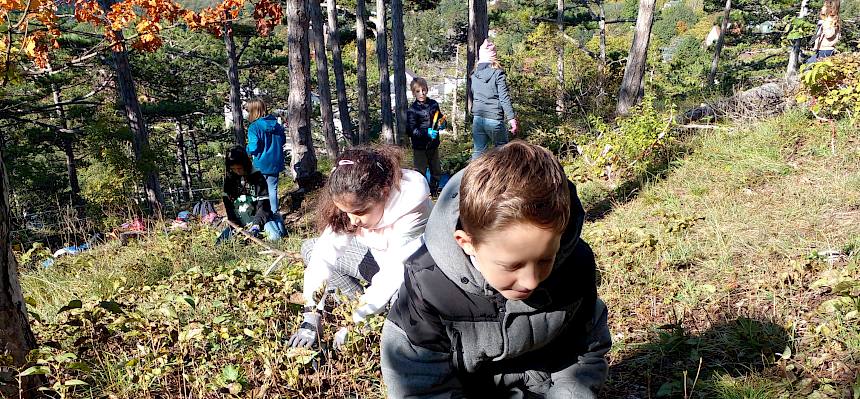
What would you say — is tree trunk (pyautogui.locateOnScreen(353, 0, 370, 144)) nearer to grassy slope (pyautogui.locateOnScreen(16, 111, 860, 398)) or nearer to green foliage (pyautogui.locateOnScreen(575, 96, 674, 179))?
green foliage (pyautogui.locateOnScreen(575, 96, 674, 179))

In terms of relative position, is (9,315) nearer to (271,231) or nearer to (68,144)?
(271,231)

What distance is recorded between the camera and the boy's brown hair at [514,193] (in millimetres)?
1157

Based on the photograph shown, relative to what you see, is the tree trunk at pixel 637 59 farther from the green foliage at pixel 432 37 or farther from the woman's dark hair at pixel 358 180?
the green foliage at pixel 432 37

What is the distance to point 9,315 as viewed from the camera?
2156 mm

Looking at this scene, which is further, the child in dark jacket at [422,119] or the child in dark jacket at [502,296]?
the child in dark jacket at [422,119]

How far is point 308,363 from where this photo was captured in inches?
92.0

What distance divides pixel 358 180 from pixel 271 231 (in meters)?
3.60

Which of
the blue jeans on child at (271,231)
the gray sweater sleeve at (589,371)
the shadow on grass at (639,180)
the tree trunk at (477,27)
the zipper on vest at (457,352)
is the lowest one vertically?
the blue jeans on child at (271,231)

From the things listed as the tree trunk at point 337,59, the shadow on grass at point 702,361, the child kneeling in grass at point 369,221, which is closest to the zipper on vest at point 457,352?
the child kneeling in grass at point 369,221

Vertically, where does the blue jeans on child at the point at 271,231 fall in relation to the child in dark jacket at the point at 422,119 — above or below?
below

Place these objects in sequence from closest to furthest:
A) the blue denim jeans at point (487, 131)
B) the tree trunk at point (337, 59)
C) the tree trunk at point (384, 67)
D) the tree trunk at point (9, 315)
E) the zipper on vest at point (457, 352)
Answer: the zipper on vest at point (457, 352), the tree trunk at point (9, 315), the blue denim jeans at point (487, 131), the tree trunk at point (337, 59), the tree trunk at point (384, 67)

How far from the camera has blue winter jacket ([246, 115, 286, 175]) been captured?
6.61 meters

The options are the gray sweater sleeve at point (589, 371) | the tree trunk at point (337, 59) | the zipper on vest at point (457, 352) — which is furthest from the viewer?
the tree trunk at point (337, 59)

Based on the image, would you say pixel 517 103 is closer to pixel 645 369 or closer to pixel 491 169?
pixel 645 369
